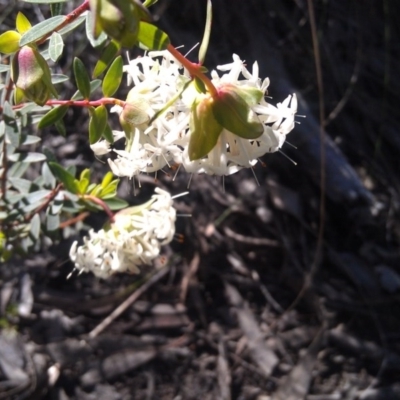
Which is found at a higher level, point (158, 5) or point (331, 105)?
point (158, 5)

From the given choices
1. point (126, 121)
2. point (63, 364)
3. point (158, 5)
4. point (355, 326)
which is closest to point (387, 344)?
point (355, 326)

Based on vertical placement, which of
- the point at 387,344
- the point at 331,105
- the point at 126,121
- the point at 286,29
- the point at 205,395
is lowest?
the point at 205,395

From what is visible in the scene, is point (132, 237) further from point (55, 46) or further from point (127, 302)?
point (127, 302)

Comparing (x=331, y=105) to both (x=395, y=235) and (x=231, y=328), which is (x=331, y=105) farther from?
(x=231, y=328)

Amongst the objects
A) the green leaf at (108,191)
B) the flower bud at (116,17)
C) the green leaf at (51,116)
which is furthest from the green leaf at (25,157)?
the flower bud at (116,17)

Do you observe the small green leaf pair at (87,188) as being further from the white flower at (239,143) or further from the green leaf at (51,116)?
the white flower at (239,143)

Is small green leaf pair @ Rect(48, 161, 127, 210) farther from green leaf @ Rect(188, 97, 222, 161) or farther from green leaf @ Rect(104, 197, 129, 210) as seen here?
green leaf @ Rect(188, 97, 222, 161)
